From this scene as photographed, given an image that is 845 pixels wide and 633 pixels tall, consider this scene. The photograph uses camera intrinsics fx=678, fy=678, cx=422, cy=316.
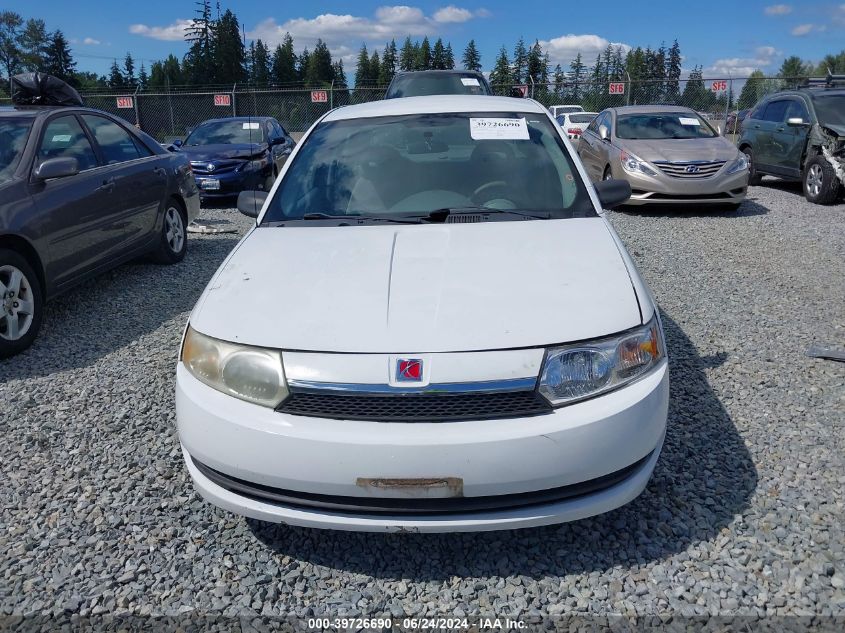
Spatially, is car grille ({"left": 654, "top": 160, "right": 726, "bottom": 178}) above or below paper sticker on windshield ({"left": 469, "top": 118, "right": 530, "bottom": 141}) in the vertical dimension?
below

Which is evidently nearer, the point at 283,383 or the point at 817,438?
the point at 283,383

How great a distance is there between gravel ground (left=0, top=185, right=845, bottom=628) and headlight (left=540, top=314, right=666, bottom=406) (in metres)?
0.70

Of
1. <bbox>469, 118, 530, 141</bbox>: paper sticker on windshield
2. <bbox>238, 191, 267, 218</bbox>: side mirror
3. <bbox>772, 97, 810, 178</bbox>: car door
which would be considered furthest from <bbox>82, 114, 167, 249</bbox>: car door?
<bbox>772, 97, 810, 178</bbox>: car door

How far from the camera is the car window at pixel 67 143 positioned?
5.33 metres

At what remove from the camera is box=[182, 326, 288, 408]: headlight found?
7.50ft

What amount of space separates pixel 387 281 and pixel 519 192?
121 centimetres

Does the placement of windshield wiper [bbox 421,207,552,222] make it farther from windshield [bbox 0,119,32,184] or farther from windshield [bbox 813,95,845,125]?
windshield [bbox 813,95,845,125]

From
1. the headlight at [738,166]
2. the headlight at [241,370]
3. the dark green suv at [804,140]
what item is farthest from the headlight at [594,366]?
the dark green suv at [804,140]

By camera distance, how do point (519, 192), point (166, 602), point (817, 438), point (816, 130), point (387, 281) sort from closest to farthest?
1. point (166, 602)
2. point (387, 281)
3. point (817, 438)
4. point (519, 192)
5. point (816, 130)

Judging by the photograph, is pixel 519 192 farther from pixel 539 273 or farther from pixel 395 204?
pixel 539 273

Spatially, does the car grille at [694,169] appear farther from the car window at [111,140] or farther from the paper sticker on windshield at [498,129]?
the car window at [111,140]

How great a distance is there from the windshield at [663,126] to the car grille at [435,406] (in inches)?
355

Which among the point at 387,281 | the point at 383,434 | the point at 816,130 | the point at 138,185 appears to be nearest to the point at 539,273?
the point at 387,281

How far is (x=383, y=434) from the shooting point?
2.15m
